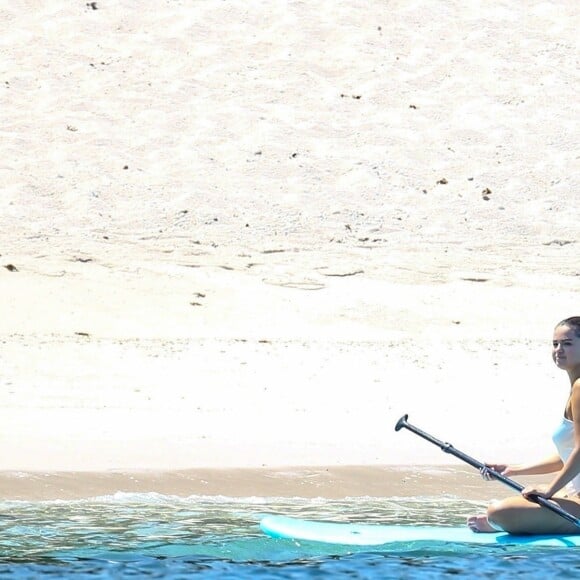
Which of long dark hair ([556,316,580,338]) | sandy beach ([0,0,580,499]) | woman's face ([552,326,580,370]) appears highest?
sandy beach ([0,0,580,499])

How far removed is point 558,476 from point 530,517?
39 centimetres

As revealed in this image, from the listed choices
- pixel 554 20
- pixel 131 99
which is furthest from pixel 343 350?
pixel 554 20

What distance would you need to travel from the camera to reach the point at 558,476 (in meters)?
6.10

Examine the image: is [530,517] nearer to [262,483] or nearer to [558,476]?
[558,476]

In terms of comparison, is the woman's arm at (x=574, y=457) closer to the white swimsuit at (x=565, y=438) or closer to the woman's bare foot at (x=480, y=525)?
the white swimsuit at (x=565, y=438)

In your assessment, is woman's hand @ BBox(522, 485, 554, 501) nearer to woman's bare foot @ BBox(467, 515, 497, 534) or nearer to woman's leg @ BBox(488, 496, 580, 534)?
woman's leg @ BBox(488, 496, 580, 534)

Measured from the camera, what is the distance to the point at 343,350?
39.1 ft

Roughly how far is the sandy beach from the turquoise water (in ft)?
1.14

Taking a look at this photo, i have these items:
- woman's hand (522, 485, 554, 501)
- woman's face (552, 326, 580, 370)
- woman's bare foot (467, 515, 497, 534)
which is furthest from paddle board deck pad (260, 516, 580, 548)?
woman's face (552, 326, 580, 370)

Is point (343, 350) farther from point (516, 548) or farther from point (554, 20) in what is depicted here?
point (554, 20)

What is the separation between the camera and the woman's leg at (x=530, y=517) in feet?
21.0

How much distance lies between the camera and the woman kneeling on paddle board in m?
6.08

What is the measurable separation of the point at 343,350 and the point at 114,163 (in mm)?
7777

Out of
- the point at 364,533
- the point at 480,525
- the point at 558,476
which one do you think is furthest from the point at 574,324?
the point at 364,533
